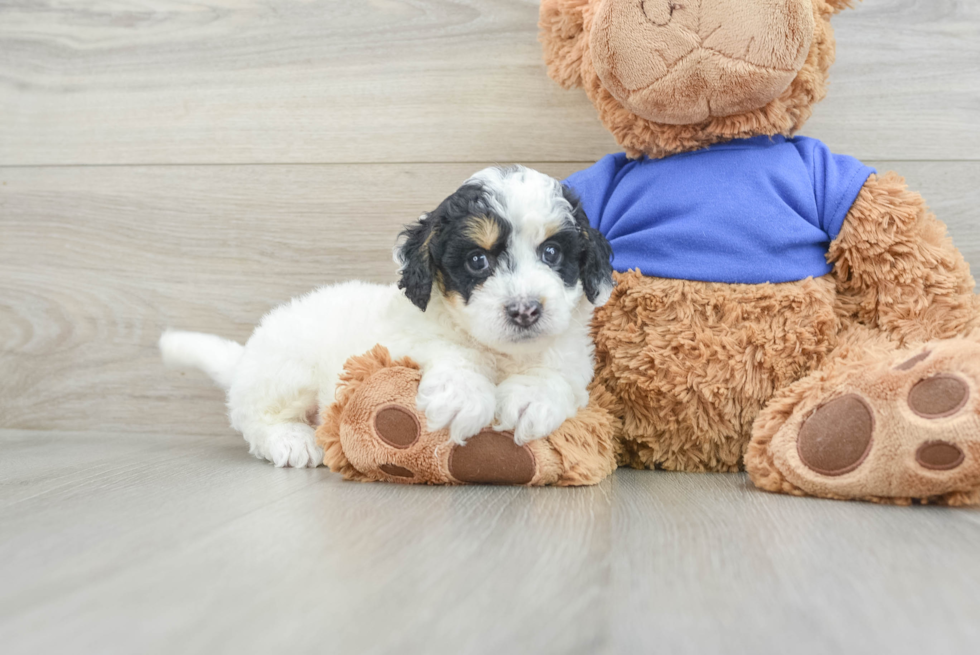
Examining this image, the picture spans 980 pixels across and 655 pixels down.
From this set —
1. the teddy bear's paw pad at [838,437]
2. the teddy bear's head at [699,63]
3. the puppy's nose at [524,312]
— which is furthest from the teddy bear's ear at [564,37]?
the teddy bear's paw pad at [838,437]

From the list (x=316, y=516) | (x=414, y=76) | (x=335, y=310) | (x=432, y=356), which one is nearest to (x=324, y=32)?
(x=414, y=76)

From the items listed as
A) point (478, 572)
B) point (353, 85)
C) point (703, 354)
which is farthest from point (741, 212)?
point (353, 85)

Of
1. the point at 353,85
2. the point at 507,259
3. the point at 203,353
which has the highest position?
the point at 353,85

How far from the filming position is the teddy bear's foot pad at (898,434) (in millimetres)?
1021

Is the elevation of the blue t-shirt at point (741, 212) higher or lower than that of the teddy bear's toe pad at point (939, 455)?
higher

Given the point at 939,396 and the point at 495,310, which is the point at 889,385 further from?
the point at 495,310

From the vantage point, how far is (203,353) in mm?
1740

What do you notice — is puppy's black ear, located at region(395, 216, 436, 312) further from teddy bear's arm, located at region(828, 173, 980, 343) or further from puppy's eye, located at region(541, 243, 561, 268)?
teddy bear's arm, located at region(828, 173, 980, 343)

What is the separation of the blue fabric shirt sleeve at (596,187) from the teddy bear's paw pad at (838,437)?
1.91 feet

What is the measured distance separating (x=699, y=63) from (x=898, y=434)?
679mm

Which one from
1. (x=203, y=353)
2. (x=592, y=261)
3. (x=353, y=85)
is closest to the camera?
(x=592, y=261)

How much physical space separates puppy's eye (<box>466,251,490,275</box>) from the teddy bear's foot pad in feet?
1.82

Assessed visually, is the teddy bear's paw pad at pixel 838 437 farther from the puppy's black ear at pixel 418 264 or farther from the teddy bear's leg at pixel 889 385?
the puppy's black ear at pixel 418 264

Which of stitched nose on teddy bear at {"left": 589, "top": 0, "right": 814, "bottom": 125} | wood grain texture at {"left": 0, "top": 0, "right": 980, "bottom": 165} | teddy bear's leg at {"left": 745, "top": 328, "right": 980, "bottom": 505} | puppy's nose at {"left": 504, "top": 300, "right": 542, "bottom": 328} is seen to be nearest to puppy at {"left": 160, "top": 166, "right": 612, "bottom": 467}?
puppy's nose at {"left": 504, "top": 300, "right": 542, "bottom": 328}
